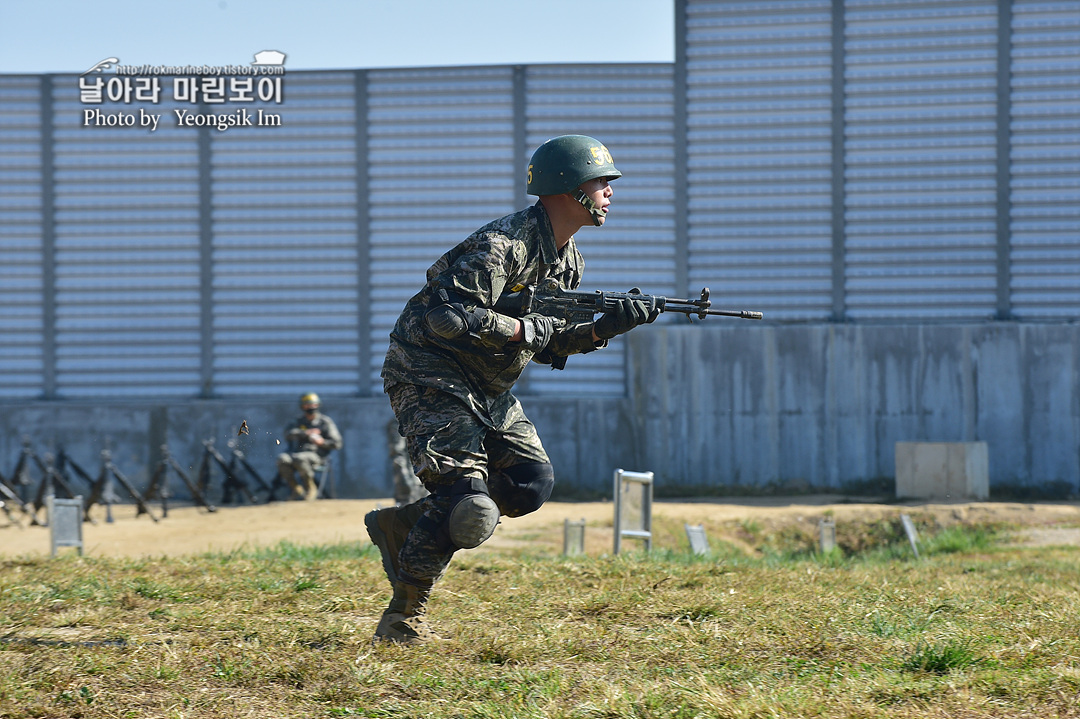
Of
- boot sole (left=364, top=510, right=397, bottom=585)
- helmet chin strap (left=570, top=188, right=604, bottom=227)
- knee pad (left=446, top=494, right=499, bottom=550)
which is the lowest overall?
boot sole (left=364, top=510, right=397, bottom=585)

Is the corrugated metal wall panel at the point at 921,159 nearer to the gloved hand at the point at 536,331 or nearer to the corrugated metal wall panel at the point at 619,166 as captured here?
the corrugated metal wall panel at the point at 619,166

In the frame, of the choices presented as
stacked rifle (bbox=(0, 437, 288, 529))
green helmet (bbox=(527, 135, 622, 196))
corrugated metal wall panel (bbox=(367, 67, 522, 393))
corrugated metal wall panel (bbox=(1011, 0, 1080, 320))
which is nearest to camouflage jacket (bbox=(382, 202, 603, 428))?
green helmet (bbox=(527, 135, 622, 196))

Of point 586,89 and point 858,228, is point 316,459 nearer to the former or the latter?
point 586,89

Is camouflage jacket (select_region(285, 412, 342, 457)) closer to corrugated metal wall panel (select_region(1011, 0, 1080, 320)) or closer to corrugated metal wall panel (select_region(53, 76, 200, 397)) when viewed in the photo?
corrugated metal wall panel (select_region(53, 76, 200, 397))

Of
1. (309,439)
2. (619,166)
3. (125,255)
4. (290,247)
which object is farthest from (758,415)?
(125,255)

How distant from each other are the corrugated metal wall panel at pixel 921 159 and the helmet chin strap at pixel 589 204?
560 inches

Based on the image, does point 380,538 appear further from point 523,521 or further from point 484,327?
point 523,521

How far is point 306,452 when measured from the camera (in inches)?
655

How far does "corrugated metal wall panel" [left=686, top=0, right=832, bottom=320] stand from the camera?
59.0 ft

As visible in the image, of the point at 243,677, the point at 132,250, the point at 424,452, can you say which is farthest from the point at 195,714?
the point at 132,250

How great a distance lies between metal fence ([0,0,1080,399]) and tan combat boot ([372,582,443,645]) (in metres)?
14.1

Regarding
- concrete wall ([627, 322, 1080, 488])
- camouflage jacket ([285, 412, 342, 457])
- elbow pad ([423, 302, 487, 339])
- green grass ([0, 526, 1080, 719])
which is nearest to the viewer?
green grass ([0, 526, 1080, 719])

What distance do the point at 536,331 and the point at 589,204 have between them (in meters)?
0.59

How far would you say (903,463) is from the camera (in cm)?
1634
